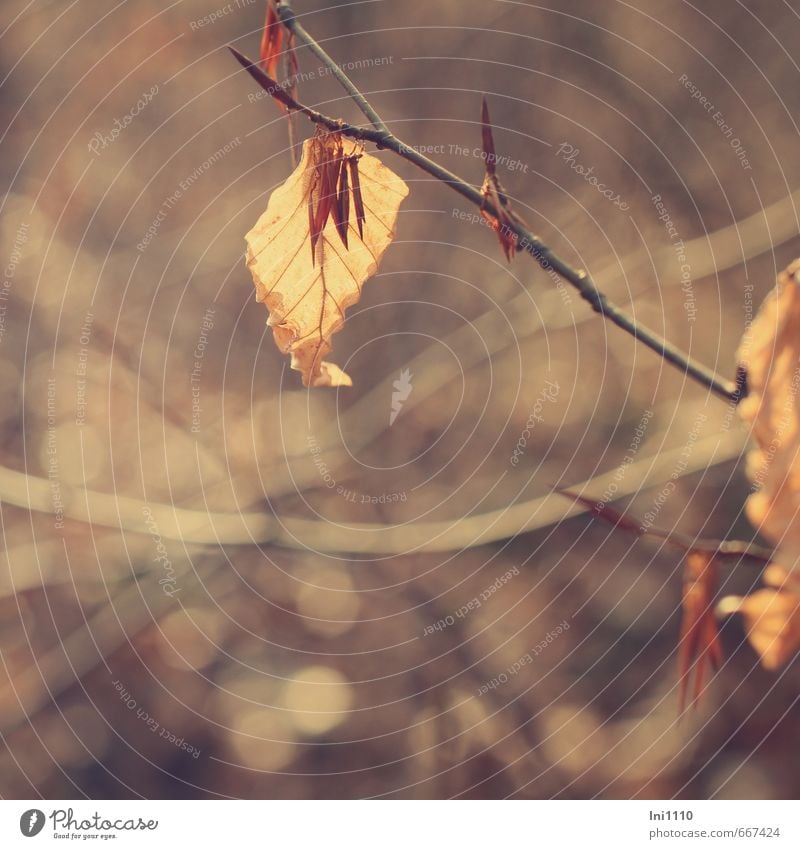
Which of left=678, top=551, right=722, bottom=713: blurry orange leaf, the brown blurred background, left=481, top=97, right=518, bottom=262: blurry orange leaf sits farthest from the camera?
the brown blurred background

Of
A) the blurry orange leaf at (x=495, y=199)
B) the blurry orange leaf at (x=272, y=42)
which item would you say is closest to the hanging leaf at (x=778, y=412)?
the blurry orange leaf at (x=495, y=199)

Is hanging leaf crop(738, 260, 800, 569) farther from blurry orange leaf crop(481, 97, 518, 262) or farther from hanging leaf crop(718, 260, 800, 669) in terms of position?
blurry orange leaf crop(481, 97, 518, 262)

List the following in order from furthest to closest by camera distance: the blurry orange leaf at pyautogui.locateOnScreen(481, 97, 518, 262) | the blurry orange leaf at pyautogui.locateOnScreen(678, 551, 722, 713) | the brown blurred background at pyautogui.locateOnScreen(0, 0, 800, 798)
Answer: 1. the brown blurred background at pyautogui.locateOnScreen(0, 0, 800, 798)
2. the blurry orange leaf at pyautogui.locateOnScreen(678, 551, 722, 713)
3. the blurry orange leaf at pyautogui.locateOnScreen(481, 97, 518, 262)

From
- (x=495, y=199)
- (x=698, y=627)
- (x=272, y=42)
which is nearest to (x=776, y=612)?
(x=698, y=627)

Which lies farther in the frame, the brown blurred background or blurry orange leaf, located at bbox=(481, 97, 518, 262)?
the brown blurred background

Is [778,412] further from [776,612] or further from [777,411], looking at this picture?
[776,612]

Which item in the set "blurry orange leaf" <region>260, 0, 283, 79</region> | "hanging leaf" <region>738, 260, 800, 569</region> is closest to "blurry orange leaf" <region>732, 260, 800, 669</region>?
"hanging leaf" <region>738, 260, 800, 569</region>
